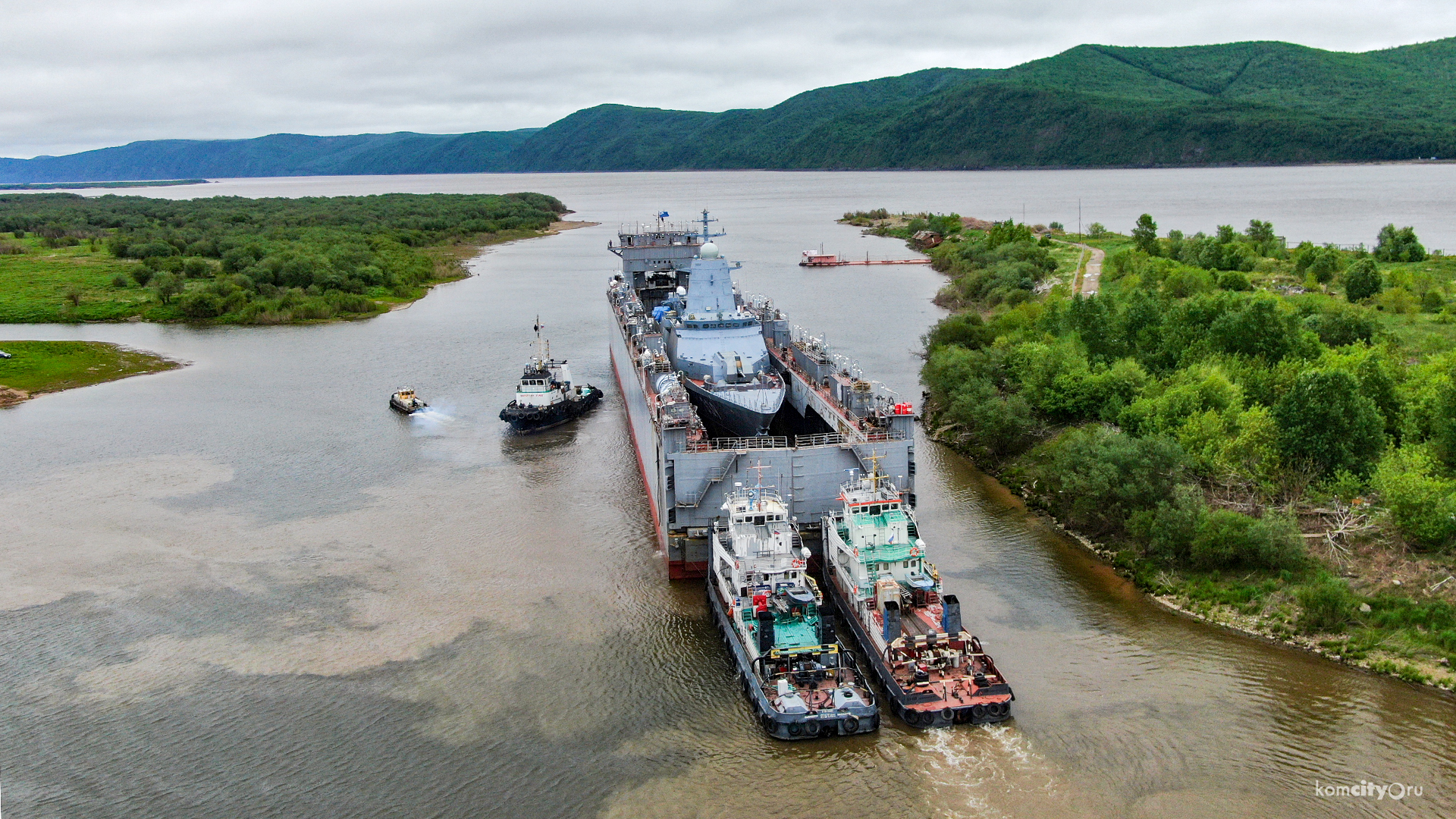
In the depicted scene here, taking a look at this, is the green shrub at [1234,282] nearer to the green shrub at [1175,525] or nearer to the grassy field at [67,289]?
the green shrub at [1175,525]

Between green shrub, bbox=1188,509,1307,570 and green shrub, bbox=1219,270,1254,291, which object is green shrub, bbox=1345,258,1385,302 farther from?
green shrub, bbox=1188,509,1307,570

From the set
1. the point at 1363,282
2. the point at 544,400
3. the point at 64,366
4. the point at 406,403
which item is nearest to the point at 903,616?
the point at 544,400

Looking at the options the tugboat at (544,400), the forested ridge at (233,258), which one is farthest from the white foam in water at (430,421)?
the forested ridge at (233,258)

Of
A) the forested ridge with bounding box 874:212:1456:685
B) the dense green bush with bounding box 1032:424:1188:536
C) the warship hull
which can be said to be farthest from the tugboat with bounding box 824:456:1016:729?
the forested ridge with bounding box 874:212:1456:685

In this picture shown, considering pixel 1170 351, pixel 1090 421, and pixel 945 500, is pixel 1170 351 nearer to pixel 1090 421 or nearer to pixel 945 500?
pixel 1090 421

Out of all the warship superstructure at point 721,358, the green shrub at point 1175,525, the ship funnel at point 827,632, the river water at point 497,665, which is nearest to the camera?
the river water at point 497,665

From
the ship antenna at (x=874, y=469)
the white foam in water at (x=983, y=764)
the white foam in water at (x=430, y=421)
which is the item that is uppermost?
the ship antenna at (x=874, y=469)

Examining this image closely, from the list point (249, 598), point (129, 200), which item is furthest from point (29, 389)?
point (129, 200)
